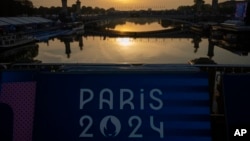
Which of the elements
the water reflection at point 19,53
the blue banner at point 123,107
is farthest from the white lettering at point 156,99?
the water reflection at point 19,53

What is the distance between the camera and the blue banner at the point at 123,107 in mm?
4723

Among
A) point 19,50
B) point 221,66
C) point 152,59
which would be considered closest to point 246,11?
point 152,59

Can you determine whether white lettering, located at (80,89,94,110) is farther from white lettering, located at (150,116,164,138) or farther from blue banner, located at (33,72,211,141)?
white lettering, located at (150,116,164,138)

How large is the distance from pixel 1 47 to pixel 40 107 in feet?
152

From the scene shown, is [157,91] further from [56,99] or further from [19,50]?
[19,50]

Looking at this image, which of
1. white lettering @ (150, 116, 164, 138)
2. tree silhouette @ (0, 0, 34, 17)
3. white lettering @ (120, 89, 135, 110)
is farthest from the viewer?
tree silhouette @ (0, 0, 34, 17)

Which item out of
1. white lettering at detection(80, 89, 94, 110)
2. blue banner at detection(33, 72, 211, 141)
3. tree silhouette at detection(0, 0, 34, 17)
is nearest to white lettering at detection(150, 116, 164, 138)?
blue banner at detection(33, 72, 211, 141)

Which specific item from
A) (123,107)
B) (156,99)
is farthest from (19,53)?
(156,99)

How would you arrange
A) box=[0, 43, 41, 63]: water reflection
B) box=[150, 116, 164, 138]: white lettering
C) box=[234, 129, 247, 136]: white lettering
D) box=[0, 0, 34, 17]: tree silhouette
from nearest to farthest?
box=[150, 116, 164, 138]: white lettering
box=[234, 129, 247, 136]: white lettering
box=[0, 43, 41, 63]: water reflection
box=[0, 0, 34, 17]: tree silhouette

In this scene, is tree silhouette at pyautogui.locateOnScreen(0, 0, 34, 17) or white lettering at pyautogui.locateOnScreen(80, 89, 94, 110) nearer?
white lettering at pyautogui.locateOnScreen(80, 89, 94, 110)

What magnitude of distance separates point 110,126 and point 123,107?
1.06 feet

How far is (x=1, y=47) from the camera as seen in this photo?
48.2 meters

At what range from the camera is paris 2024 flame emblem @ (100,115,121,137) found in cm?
471

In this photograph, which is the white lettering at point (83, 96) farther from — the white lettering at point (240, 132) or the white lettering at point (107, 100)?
the white lettering at point (240, 132)
